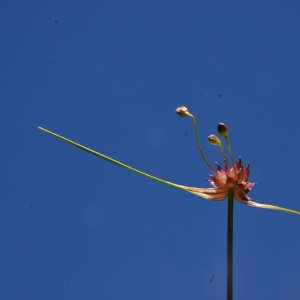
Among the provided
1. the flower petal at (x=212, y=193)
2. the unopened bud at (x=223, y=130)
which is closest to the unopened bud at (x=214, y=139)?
the unopened bud at (x=223, y=130)

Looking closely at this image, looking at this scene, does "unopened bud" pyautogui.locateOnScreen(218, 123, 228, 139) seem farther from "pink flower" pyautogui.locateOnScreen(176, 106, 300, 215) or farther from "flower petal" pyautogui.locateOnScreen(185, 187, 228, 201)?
"flower petal" pyautogui.locateOnScreen(185, 187, 228, 201)

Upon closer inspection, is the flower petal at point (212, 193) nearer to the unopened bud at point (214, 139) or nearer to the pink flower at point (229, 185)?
the pink flower at point (229, 185)

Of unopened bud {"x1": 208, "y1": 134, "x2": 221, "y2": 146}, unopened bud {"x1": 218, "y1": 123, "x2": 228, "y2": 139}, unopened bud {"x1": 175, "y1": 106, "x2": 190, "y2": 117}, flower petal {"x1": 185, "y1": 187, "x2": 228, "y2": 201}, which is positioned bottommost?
flower petal {"x1": 185, "y1": 187, "x2": 228, "y2": 201}

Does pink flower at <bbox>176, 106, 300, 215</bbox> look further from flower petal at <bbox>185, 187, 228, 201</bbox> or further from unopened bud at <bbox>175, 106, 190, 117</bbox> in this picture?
unopened bud at <bbox>175, 106, 190, 117</bbox>

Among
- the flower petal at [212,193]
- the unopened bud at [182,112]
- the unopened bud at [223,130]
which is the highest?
the unopened bud at [182,112]

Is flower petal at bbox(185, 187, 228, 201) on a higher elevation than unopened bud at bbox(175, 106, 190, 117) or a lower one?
lower

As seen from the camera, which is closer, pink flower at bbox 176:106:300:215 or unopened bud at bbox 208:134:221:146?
pink flower at bbox 176:106:300:215

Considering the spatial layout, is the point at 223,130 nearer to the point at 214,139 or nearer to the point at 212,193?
the point at 214,139

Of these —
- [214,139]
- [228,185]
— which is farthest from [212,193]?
[214,139]

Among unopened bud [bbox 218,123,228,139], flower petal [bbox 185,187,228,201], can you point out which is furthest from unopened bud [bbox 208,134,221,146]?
flower petal [bbox 185,187,228,201]
